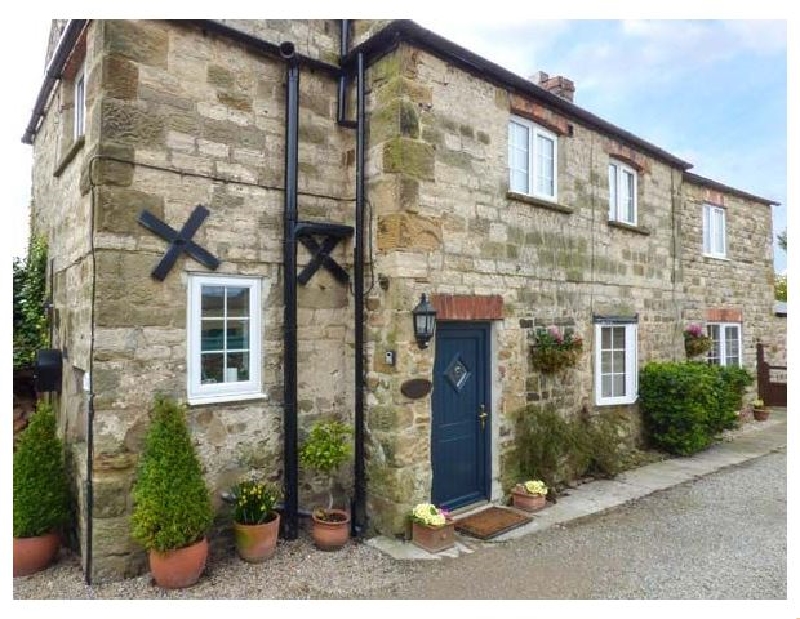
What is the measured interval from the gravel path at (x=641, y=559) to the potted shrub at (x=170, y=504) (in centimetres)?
162

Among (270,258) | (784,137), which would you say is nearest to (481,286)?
(270,258)

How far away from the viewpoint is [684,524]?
6066 millimetres

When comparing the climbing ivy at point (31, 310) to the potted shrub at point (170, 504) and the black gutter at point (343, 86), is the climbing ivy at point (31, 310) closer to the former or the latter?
the potted shrub at point (170, 504)

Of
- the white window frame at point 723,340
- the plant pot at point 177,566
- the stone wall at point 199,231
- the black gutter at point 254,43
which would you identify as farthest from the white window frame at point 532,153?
the white window frame at point 723,340

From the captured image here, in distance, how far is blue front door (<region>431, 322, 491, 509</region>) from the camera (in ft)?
20.3

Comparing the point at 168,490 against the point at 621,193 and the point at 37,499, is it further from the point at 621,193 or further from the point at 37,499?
the point at 621,193

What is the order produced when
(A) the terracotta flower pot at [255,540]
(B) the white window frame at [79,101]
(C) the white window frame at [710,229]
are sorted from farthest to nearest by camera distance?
1. (C) the white window frame at [710,229]
2. (B) the white window frame at [79,101]
3. (A) the terracotta flower pot at [255,540]

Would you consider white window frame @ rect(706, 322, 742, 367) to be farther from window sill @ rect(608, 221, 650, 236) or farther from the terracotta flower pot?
the terracotta flower pot

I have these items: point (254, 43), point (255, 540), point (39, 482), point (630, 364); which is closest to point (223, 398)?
point (255, 540)

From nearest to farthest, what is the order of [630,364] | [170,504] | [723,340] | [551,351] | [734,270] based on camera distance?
[170,504]
[551,351]
[630,364]
[723,340]
[734,270]

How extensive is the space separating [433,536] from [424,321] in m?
2.18

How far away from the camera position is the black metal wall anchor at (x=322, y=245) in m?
5.70

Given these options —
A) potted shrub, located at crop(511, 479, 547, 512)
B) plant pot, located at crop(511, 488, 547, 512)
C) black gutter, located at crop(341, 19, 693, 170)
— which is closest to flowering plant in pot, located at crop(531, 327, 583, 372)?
potted shrub, located at crop(511, 479, 547, 512)

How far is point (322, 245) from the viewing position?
594 centimetres
